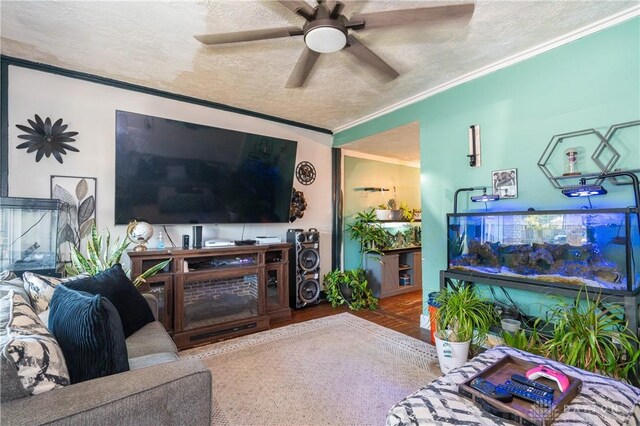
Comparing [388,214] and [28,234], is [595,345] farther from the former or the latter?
[28,234]

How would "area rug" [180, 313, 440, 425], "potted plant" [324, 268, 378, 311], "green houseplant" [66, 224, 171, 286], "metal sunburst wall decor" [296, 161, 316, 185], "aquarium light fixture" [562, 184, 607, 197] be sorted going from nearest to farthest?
"area rug" [180, 313, 440, 425], "aquarium light fixture" [562, 184, 607, 197], "green houseplant" [66, 224, 171, 286], "potted plant" [324, 268, 378, 311], "metal sunburst wall decor" [296, 161, 316, 185]

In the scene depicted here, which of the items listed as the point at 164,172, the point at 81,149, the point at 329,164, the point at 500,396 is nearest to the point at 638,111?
the point at 500,396

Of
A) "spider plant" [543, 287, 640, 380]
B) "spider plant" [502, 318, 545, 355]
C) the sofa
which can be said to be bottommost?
"spider plant" [502, 318, 545, 355]

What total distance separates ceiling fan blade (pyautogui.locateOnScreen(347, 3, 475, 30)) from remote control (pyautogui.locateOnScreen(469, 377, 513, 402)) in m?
1.85

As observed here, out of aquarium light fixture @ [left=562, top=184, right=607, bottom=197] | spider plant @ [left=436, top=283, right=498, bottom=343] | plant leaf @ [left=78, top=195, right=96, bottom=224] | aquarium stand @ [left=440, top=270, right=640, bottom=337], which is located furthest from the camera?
plant leaf @ [left=78, top=195, right=96, bottom=224]

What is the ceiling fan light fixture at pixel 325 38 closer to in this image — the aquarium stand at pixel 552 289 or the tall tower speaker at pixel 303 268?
the aquarium stand at pixel 552 289

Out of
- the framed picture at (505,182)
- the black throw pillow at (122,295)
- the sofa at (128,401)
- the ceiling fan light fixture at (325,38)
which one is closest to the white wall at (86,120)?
the black throw pillow at (122,295)

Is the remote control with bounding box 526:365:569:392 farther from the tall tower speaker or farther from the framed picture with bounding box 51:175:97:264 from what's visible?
the framed picture with bounding box 51:175:97:264

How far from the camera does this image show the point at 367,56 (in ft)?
6.73

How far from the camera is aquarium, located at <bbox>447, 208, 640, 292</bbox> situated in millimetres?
1864

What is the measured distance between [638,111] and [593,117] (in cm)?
23

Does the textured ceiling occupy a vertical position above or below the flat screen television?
above

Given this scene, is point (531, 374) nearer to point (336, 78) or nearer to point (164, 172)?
point (336, 78)

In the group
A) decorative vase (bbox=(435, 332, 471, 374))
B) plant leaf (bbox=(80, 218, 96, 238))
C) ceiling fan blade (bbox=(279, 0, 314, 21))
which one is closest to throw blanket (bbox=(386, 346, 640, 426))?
decorative vase (bbox=(435, 332, 471, 374))
